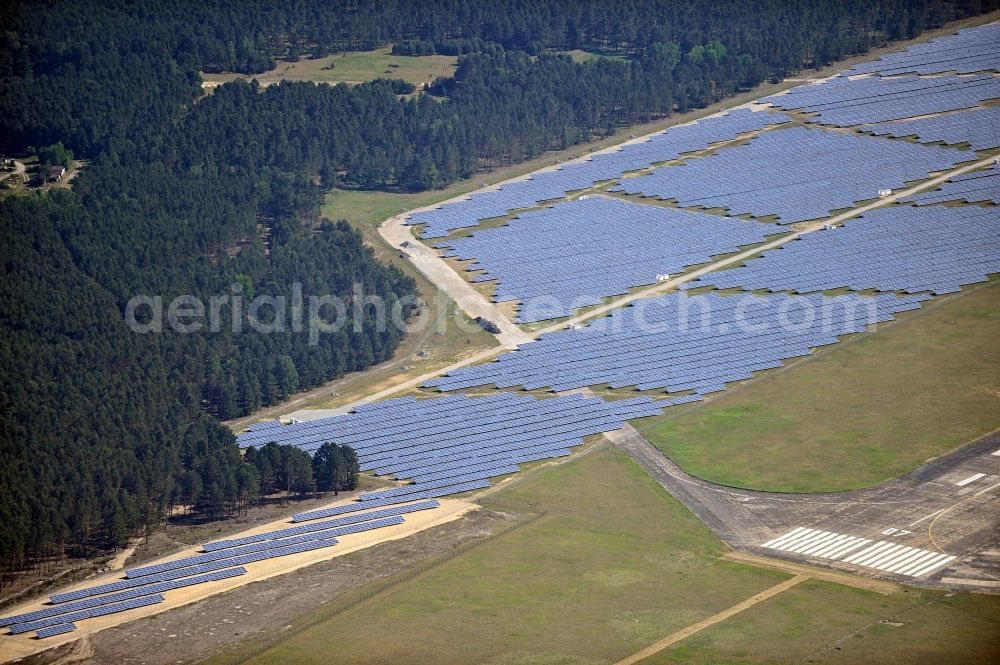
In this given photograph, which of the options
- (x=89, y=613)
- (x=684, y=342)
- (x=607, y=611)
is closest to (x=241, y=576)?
(x=89, y=613)

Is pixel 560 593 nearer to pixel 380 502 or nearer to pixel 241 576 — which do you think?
pixel 380 502

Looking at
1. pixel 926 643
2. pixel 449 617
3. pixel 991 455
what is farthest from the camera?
pixel 991 455

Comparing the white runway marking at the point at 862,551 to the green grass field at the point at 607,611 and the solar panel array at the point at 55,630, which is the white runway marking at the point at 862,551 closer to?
the green grass field at the point at 607,611

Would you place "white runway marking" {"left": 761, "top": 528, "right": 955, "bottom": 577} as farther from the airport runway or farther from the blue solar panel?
the blue solar panel

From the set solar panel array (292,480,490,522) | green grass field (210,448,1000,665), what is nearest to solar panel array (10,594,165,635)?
green grass field (210,448,1000,665)

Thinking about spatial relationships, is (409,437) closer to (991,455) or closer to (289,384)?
(289,384)

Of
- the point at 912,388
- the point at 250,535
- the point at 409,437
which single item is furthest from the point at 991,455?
the point at 250,535

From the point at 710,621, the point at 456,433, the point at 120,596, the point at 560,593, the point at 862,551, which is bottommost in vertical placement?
the point at 710,621

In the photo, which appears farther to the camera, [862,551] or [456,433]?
[456,433]
